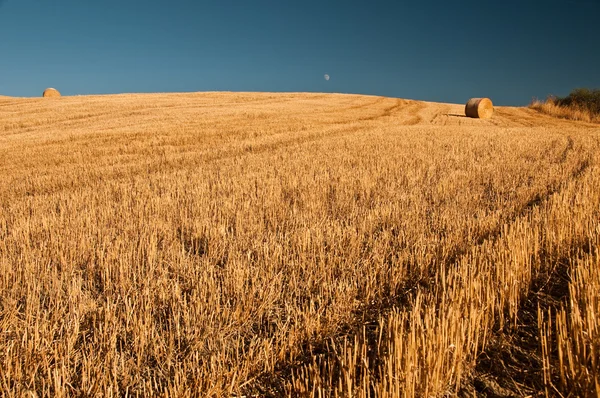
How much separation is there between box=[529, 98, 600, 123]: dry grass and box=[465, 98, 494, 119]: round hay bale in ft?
18.1

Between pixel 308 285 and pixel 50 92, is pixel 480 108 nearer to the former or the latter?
pixel 308 285

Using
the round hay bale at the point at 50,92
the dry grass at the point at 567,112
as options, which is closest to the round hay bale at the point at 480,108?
the dry grass at the point at 567,112

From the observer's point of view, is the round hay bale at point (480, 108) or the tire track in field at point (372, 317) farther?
the round hay bale at point (480, 108)

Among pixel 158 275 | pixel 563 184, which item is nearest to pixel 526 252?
pixel 158 275

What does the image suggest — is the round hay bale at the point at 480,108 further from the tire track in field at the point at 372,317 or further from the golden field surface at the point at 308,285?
the tire track in field at the point at 372,317

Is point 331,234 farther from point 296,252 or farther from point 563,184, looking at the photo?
point 563,184

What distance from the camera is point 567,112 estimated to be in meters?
28.6

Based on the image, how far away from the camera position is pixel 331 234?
4.65 m

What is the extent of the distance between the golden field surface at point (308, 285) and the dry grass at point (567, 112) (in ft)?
73.3

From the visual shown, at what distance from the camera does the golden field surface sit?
2330 millimetres

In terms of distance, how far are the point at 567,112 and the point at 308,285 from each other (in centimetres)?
3170

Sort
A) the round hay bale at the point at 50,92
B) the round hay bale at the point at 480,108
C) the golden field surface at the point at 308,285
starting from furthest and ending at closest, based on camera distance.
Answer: the round hay bale at the point at 50,92, the round hay bale at the point at 480,108, the golden field surface at the point at 308,285

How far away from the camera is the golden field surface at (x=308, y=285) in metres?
2.33

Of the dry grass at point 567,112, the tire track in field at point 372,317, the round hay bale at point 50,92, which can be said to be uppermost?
the round hay bale at point 50,92
